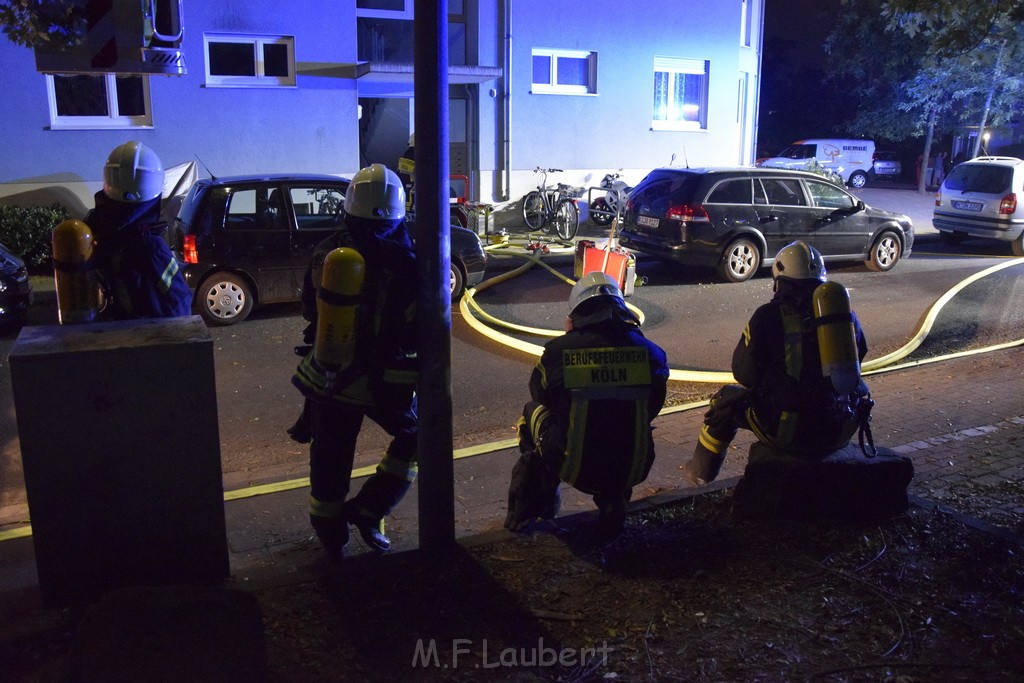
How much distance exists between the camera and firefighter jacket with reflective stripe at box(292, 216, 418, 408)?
3965mm

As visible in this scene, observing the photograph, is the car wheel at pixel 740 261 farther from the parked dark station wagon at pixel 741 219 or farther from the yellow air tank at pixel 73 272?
the yellow air tank at pixel 73 272

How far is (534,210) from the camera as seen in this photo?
57.8 feet

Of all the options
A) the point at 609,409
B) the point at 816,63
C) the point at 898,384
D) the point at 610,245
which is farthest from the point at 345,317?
the point at 816,63

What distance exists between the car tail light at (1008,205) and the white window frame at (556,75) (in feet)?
26.8

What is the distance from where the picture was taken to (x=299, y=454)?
6219mm

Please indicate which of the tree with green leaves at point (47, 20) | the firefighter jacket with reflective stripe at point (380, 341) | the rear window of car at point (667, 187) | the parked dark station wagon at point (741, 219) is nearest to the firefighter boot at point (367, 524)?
the firefighter jacket with reflective stripe at point (380, 341)

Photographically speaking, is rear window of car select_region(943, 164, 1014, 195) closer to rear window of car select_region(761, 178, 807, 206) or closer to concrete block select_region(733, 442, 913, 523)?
rear window of car select_region(761, 178, 807, 206)

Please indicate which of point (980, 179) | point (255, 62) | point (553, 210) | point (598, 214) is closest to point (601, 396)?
point (255, 62)

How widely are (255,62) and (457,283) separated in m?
6.92

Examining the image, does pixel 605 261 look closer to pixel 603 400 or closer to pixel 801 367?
pixel 801 367

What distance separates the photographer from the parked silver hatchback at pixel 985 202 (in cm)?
1623

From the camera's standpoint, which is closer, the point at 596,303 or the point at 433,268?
the point at 433,268

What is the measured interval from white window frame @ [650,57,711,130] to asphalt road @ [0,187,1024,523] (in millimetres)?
6331

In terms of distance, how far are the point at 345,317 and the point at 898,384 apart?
594cm
